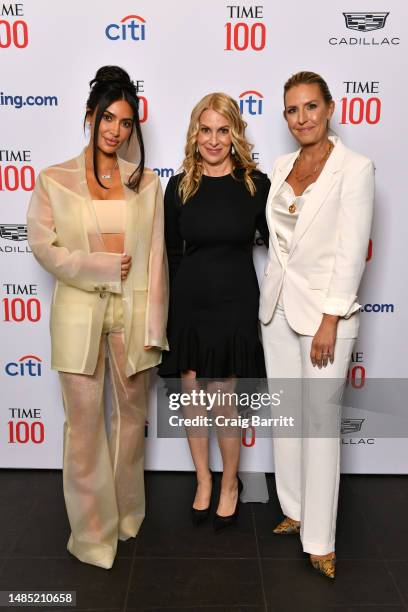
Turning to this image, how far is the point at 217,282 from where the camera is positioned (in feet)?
8.56

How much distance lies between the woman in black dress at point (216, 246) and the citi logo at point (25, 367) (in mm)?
918

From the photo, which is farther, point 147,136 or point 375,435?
point 375,435

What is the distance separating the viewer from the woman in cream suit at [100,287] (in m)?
2.37

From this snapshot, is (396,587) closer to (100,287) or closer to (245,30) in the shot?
(100,287)

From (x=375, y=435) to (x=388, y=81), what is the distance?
6.03 feet

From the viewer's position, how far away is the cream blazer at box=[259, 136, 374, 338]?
224 centimetres

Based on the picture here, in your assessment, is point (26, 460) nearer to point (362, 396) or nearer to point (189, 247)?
point (189, 247)

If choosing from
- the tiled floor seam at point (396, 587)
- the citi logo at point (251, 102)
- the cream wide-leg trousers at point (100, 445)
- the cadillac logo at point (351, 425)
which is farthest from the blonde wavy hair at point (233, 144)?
the tiled floor seam at point (396, 587)

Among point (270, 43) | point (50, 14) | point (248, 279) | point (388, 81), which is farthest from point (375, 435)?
point (50, 14)

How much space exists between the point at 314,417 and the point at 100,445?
0.87 meters

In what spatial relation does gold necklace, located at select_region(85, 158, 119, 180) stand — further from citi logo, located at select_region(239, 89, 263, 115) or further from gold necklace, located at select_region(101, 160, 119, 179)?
citi logo, located at select_region(239, 89, 263, 115)

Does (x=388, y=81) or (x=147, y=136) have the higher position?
(x=388, y=81)

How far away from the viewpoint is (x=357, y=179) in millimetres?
2230

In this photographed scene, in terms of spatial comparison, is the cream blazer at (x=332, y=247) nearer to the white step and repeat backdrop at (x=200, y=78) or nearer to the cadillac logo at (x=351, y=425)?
the white step and repeat backdrop at (x=200, y=78)
